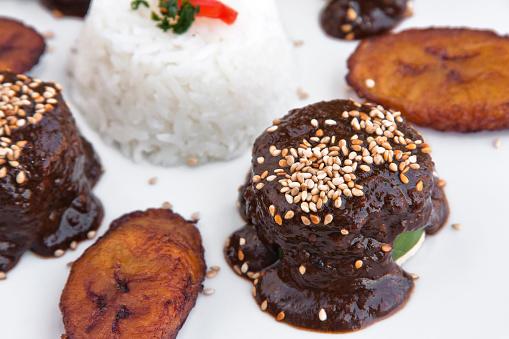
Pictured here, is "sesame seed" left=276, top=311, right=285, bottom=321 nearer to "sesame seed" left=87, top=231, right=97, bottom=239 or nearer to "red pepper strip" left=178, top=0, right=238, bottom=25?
"sesame seed" left=87, top=231, right=97, bottom=239

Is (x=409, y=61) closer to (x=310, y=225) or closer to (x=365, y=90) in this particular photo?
(x=365, y=90)

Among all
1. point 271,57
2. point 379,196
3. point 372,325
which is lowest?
point 372,325

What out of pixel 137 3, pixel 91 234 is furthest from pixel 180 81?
pixel 91 234

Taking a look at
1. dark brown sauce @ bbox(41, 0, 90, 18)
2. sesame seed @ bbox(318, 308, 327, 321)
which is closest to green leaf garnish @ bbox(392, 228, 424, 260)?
sesame seed @ bbox(318, 308, 327, 321)

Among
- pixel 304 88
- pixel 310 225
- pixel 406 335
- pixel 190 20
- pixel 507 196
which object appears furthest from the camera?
pixel 304 88

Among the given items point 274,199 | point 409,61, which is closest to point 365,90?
point 409,61

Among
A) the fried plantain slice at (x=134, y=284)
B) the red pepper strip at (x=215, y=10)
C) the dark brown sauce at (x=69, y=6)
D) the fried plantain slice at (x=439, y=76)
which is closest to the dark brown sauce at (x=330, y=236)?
the fried plantain slice at (x=134, y=284)
